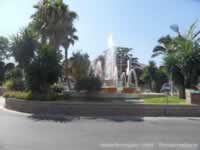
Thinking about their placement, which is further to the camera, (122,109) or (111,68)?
(111,68)

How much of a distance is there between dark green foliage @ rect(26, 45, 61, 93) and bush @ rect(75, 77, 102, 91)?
1771mm

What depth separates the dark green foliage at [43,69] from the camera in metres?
18.7

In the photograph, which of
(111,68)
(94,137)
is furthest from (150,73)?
(94,137)

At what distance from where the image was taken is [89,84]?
20.0m

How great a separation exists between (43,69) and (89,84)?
328 centimetres

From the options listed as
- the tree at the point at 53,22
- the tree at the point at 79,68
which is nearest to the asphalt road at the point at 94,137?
the tree at the point at 79,68

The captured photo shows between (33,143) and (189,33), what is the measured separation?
20.4 meters

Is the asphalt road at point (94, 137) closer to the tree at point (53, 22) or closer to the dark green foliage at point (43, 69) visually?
the dark green foliage at point (43, 69)

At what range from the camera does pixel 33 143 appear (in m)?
8.55

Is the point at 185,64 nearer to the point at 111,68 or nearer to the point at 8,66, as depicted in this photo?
the point at 111,68

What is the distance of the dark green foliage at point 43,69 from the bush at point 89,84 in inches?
69.7

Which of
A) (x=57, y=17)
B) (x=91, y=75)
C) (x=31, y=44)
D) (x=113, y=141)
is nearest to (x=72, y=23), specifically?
(x=57, y=17)

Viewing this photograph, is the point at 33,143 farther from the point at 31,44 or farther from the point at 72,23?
the point at 72,23

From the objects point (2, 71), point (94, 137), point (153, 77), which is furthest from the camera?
point (153, 77)
